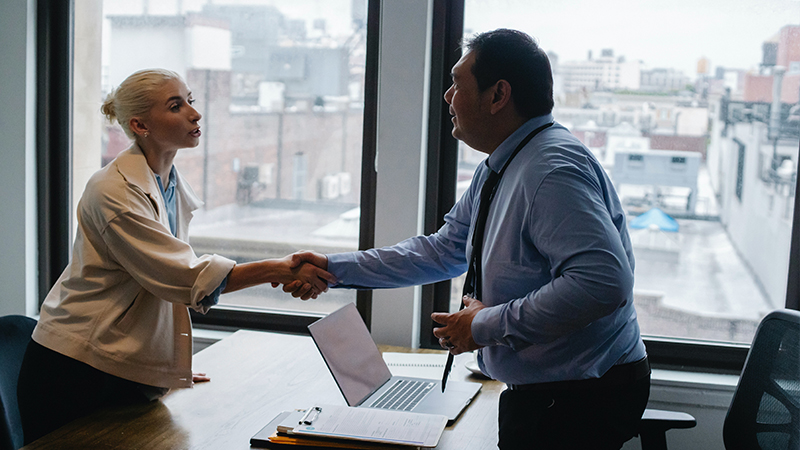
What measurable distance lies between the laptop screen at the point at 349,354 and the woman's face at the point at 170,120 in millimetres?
649

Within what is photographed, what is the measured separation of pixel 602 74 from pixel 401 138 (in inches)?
31.1

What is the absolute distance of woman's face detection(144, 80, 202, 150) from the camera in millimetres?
1903

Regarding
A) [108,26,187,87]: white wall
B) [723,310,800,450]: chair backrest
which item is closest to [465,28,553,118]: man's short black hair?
[723,310,800,450]: chair backrest

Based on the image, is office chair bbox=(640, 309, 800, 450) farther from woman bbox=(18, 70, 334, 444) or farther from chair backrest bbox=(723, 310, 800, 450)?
woman bbox=(18, 70, 334, 444)

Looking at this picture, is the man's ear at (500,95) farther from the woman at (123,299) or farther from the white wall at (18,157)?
the white wall at (18,157)

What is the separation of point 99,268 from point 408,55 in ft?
4.43

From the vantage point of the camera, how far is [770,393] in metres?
1.67

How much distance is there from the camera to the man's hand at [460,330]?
146 centimetres

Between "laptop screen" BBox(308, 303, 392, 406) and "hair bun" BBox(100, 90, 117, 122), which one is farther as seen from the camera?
"hair bun" BBox(100, 90, 117, 122)

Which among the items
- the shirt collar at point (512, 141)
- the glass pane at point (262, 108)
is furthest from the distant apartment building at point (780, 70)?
the glass pane at point (262, 108)

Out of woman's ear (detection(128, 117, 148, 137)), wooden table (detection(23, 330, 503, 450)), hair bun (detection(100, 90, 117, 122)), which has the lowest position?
wooden table (detection(23, 330, 503, 450))

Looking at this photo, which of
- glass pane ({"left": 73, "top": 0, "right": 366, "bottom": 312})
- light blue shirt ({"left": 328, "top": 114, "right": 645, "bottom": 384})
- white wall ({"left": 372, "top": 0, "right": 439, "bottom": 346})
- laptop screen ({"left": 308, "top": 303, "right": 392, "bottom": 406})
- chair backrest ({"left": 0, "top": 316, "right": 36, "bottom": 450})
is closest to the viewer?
light blue shirt ({"left": 328, "top": 114, "right": 645, "bottom": 384})

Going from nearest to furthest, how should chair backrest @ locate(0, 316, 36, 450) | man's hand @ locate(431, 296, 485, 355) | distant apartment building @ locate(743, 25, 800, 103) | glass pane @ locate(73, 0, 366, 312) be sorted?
1. man's hand @ locate(431, 296, 485, 355)
2. chair backrest @ locate(0, 316, 36, 450)
3. distant apartment building @ locate(743, 25, 800, 103)
4. glass pane @ locate(73, 0, 366, 312)

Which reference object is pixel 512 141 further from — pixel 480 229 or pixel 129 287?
pixel 129 287
